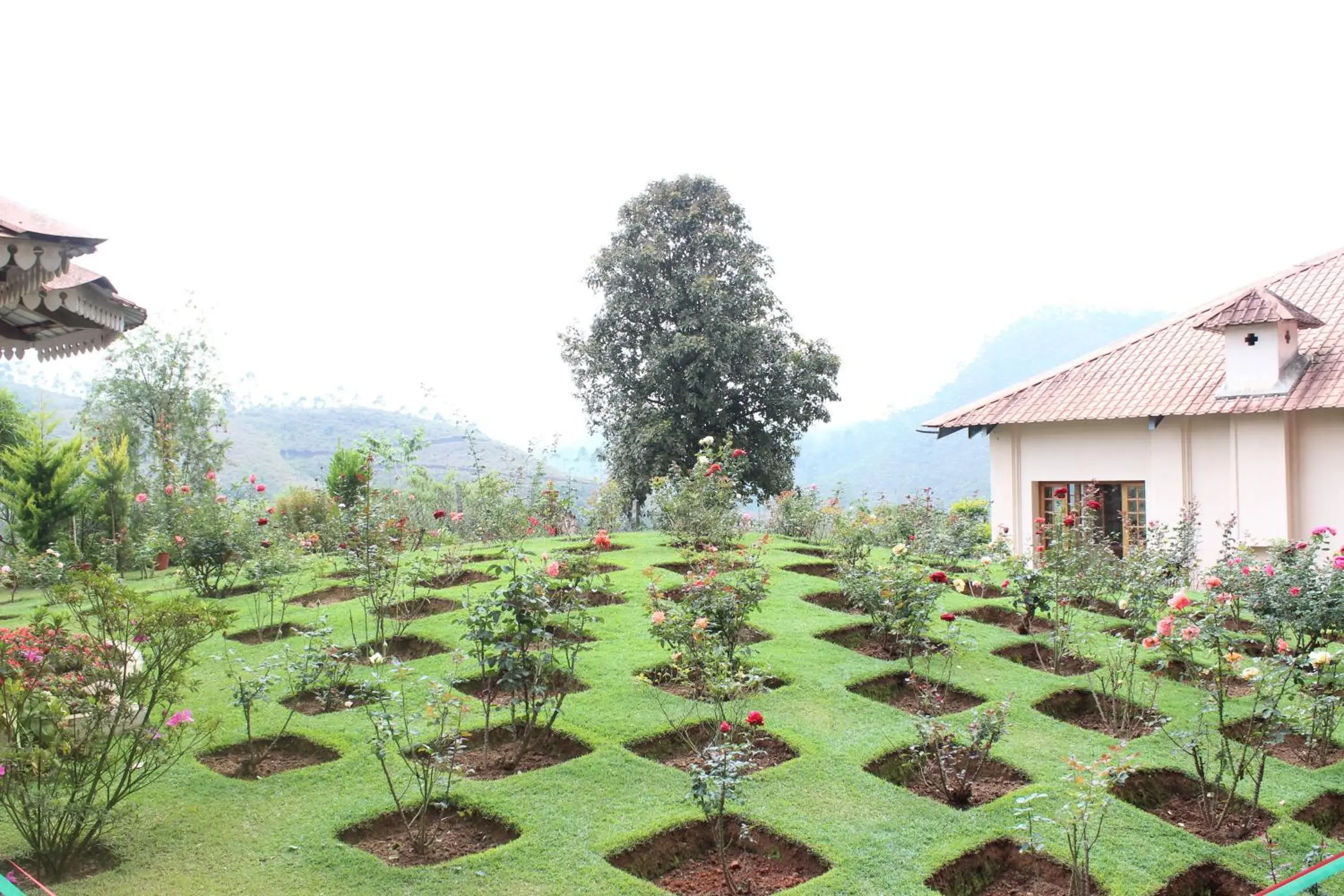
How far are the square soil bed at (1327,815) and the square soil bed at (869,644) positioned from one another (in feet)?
7.57

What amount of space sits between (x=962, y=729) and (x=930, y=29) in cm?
1949

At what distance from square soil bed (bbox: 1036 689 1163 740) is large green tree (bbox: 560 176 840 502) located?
503 inches

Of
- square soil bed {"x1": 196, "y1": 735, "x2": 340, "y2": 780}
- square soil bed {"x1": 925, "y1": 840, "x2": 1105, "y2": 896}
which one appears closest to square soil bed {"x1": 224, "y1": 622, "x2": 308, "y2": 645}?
square soil bed {"x1": 196, "y1": 735, "x2": 340, "y2": 780}

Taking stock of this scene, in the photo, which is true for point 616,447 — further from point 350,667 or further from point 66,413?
point 66,413

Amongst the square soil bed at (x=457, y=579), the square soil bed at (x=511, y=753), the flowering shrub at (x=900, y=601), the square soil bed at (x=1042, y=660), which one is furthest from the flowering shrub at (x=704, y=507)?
the square soil bed at (x=511, y=753)

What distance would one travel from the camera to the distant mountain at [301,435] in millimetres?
37281

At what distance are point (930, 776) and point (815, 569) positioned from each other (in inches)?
202

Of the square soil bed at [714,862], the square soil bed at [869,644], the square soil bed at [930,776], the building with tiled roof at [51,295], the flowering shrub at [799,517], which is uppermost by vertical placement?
the building with tiled roof at [51,295]

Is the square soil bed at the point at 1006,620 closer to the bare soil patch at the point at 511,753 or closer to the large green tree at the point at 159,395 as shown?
the bare soil patch at the point at 511,753

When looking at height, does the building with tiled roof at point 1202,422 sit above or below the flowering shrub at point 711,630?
above

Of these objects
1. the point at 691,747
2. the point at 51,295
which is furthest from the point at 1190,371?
the point at 51,295

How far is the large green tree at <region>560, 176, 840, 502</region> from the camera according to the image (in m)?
18.9

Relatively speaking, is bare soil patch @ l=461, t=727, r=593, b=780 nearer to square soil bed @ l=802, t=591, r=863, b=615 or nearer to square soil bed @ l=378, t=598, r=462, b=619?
square soil bed @ l=378, t=598, r=462, b=619

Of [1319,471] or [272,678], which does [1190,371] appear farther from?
[272,678]
